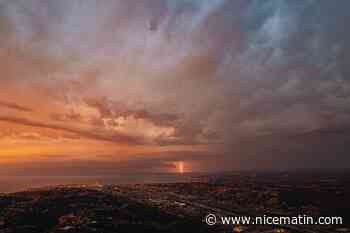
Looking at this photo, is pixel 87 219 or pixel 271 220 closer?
pixel 87 219

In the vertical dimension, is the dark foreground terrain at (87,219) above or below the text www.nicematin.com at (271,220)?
above

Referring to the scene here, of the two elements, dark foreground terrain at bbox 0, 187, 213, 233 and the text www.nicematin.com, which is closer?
dark foreground terrain at bbox 0, 187, 213, 233

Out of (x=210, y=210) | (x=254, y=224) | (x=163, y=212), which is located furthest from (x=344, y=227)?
(x=163, y=212)

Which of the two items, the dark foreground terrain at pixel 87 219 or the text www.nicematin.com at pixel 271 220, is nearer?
the dark foreground terrain at pixel 87 219

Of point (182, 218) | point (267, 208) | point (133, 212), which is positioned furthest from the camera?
point (267, 208)

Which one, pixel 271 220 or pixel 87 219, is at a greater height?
pixel 87 219

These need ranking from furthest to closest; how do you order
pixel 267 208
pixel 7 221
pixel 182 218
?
pixel 267 208
pixel 182 218
pixel 7 221

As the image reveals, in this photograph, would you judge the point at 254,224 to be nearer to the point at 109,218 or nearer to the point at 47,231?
the point at 109,218

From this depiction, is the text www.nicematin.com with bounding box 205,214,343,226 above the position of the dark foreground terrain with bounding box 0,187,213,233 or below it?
below
